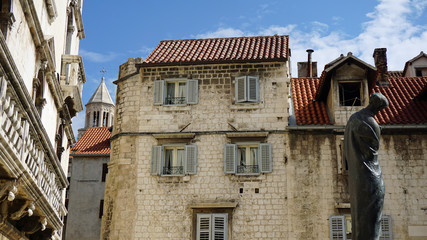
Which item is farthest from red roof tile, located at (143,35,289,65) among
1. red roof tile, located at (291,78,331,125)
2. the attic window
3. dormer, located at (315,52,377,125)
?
the attic window

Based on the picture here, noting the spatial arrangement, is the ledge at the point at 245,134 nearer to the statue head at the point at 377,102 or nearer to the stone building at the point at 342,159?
the stone building at the point at 342,159

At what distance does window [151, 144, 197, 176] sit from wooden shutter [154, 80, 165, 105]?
211 centimetres

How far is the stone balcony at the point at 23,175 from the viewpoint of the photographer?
12.6m

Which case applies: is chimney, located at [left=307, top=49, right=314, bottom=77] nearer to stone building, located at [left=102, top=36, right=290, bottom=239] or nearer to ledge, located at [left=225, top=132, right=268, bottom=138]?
stone building, located at [left=102, top=36, right=290, bottom=239]

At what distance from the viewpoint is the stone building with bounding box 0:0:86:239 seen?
13.0 m

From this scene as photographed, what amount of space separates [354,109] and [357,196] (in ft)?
52.5

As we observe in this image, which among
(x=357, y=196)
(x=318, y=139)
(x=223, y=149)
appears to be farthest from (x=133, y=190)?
(x=357, y=196)

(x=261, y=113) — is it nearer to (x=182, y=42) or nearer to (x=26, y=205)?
(x=182, y=42)

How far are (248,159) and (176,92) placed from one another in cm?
448

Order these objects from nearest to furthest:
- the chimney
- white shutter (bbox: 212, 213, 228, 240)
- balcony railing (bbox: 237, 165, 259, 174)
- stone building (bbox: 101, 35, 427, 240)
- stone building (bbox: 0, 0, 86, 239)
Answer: stone building (bbox: 0, 0, 86, 239)
white shutter (bbox: 212, 213, 228, 240)
stone building (bbox: 101, 35, 427, 240)
balcony railing (bbox: 237, 165, 259, 174)
the chimney

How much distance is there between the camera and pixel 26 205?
634 inches

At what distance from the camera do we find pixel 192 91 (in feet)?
86.5

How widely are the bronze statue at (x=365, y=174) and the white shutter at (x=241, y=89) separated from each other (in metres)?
15.4

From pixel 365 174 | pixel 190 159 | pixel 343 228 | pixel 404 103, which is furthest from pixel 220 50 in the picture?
pixel 365 174
